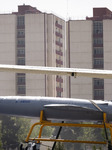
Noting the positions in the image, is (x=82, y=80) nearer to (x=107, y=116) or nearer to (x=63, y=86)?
(x=63, y=86)

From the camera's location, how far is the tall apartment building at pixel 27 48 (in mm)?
168500

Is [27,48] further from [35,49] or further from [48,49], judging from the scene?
[48,49]

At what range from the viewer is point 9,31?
17038 cm

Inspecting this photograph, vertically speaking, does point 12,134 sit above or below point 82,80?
below

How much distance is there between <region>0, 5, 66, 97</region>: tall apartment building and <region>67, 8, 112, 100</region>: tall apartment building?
245 inches

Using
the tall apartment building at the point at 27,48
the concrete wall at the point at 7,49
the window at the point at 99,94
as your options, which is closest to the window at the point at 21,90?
the tall apartment building at the point at 27,48

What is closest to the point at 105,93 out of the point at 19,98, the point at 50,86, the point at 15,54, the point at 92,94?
the point at 92,94

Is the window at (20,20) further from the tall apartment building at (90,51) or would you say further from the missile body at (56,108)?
the missile body at (56,108)

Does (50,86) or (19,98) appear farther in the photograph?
(50,86)

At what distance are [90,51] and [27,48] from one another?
1715 centimetres

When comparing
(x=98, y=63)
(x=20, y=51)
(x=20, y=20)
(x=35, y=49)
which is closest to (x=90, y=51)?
(x=98, y=63)

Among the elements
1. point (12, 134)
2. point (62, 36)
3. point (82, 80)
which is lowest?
point (12, 134)

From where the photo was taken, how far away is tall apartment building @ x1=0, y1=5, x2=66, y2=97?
168500 millimetres

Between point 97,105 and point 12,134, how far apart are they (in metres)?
104
